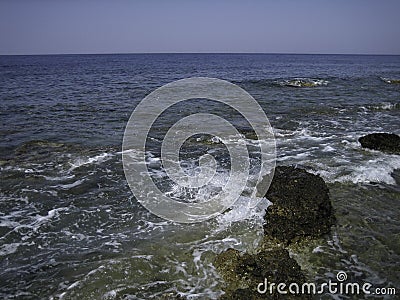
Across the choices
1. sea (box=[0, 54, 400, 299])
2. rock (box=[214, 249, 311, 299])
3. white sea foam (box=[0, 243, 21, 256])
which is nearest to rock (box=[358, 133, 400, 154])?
sea (box=[0, 54, 400, 299])

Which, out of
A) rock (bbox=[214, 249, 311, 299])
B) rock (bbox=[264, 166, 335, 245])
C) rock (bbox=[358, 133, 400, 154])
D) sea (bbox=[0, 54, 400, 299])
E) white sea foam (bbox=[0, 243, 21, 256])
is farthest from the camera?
rock (bbox=[358, 133, 400, 154])

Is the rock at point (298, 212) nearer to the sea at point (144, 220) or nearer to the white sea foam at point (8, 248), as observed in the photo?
the sea at point (144, 220)

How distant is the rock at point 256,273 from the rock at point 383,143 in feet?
23.2

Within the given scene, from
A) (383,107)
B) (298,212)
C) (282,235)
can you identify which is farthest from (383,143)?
(383,107)

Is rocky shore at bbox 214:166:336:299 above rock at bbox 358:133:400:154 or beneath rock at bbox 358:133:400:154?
beneath

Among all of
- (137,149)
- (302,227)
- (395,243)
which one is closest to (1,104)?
(137,149)

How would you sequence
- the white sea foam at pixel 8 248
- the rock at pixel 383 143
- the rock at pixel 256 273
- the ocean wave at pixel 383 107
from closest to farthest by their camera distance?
the rock at pixel 256 273, the white sea foam at pixel 8 248, the rock at pixel 383 143, the ocean wave at pixel 383 107

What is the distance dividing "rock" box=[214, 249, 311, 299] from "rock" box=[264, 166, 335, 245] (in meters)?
0.83

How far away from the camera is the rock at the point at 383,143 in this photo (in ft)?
30.8

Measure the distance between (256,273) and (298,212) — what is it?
5.21 ft

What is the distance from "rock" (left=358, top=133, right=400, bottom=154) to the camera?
940cm

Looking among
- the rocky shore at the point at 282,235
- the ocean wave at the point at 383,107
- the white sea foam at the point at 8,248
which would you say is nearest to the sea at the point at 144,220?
the white sea foam at the point at 8,248

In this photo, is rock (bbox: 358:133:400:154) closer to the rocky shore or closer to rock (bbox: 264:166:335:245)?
the rocky shore

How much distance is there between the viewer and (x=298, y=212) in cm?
523
